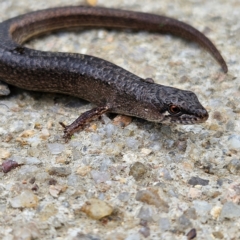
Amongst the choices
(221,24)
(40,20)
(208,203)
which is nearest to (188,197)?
(208,203)

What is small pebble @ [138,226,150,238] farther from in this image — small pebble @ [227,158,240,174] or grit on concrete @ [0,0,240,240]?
small pebble @ [227,158,240,174]

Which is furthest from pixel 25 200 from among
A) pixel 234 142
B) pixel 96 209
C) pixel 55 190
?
pixel 234 142

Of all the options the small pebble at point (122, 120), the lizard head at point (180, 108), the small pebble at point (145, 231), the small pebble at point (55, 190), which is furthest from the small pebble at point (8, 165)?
the lizard head at point (180, 108)

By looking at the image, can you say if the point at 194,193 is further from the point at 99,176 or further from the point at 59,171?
the point at 59,171

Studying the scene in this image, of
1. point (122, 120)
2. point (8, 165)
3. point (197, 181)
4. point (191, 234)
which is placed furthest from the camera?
point (122, 120)

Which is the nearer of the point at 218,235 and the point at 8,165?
the point at 218,235

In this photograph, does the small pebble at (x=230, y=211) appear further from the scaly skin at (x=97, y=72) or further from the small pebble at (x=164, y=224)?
the scaly skin at (x=97, y=72)

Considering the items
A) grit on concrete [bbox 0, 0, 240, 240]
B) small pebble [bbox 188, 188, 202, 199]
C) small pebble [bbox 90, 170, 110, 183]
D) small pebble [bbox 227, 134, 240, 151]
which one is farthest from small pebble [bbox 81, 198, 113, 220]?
small pebble [bbox 227, 134, 240, 151]
